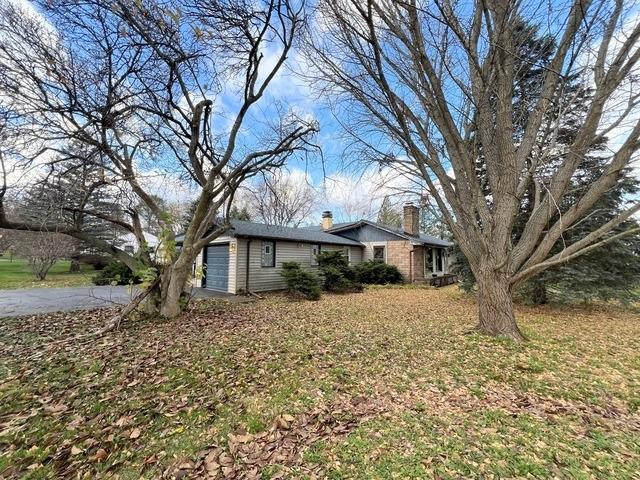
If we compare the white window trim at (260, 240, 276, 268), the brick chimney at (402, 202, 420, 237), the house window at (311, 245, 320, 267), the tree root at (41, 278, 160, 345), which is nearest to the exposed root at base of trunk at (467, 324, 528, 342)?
the tree root at (41, 278, 160, 345)

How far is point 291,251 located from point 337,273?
2.54 meters

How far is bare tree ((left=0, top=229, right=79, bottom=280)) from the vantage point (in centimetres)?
1538

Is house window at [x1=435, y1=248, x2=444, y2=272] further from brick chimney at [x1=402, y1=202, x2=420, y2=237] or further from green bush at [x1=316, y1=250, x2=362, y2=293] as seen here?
green bush at [x1=316, y1=250, x2=362, y2=293]

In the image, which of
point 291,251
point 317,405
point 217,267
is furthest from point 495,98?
point 217,267

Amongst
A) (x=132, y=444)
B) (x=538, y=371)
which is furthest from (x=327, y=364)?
(x=538, y=371)

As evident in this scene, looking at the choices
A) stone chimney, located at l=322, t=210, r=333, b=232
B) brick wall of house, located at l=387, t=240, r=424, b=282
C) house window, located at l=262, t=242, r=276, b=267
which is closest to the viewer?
house window, located at l=262, t=242, r=276, b=267

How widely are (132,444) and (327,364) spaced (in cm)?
250

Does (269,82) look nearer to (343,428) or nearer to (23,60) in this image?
(23,60)

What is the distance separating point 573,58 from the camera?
4945 millimetres

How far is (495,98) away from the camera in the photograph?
236 inches

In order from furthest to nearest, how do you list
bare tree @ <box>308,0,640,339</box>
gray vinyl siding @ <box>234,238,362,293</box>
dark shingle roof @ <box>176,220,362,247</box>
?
gray vinyl siding @ <box>234,238,362,293</box>, dark shingle roof @ <box>176,220,362,247</box>, bare tree @ <box>308,0,640,339</box>

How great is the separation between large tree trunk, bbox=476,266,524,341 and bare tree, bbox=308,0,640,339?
0.02m

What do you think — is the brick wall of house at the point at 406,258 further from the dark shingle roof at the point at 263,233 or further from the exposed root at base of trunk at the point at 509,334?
the exposed root at base of trunk at the point at 509,334

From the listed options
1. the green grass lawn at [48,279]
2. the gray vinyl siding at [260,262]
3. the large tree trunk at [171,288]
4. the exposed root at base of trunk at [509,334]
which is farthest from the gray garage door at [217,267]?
the exposed root at base of trunk at [509,334]
